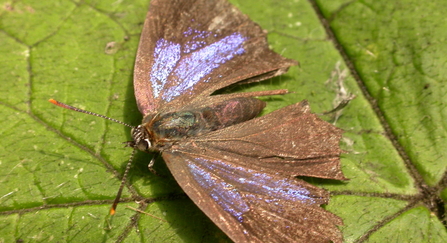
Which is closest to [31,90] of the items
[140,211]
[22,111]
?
[22,111]

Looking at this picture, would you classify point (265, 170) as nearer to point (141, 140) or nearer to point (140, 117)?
point (141, 140)

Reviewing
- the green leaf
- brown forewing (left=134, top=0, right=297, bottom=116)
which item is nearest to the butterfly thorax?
brown forewing (left=134, top=0, right=297, bottom=116)

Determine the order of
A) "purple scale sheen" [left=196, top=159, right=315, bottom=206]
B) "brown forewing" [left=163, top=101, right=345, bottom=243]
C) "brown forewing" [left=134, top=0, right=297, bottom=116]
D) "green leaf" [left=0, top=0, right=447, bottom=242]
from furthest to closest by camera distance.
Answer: "brown forewing" [left=134, top=0, right=297, bottom=116]
"green leaf" [left=0, top=0, right=447, bottom=242]
"purple scale sheen" [left=196, top=159, right=315, bottom=206]
"brown forewing" [left=163, top=101, right=345, bottom=243]

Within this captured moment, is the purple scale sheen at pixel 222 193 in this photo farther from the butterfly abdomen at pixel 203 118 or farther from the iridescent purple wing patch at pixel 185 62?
the iridescent purple wing patch at pixel 185 62

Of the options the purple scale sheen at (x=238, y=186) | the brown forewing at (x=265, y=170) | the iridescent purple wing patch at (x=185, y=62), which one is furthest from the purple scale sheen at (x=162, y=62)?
the purple scale sheen at (x=238, y=186)

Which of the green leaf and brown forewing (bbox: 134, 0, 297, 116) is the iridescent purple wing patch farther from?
the green leaf

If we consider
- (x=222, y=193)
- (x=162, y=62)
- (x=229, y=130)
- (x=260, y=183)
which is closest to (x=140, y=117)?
(x=162, y=62)
